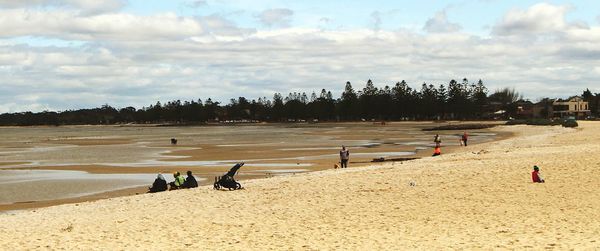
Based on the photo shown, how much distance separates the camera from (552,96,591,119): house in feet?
570

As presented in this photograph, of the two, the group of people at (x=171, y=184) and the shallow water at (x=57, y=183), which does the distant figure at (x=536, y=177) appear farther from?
the shallow water at (x=57, y=183)

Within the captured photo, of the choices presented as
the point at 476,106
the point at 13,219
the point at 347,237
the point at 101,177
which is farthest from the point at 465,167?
the point at 476,106

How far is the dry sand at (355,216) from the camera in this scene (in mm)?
13328

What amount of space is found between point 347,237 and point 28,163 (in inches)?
1543

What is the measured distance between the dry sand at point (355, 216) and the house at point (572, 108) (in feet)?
532

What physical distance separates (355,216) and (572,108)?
173118mm

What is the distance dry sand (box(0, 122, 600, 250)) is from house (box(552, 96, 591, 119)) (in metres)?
162

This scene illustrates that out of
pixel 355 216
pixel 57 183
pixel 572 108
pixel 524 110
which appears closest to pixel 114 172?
pixel 57 183

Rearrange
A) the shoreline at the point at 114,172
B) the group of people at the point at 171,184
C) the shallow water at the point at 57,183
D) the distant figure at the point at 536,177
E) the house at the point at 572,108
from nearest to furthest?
the distant figure at the point at 536,177, the shoreline at the point at 114,172, the group of people at the point at 171,184, the shallow water at the point at 57,183, the house at the point at 572,108

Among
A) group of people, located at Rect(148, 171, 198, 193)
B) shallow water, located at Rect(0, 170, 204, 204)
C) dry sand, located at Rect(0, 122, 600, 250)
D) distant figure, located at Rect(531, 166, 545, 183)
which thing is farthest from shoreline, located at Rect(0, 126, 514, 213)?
distant figure, located at Rect(531, 166, 545, 183)

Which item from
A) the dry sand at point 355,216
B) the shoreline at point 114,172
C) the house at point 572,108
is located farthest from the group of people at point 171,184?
the house at point 572,108

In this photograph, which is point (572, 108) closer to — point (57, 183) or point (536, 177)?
point (57, 183)

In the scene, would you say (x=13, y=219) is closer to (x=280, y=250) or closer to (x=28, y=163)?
(x=280, y=250)

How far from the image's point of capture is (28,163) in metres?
47.3
